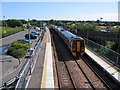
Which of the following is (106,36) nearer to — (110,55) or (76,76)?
(110,55)

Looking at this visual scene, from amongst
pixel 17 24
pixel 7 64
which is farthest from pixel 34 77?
pixel 17 24

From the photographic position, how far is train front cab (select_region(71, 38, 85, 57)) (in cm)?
2069

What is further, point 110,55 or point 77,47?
point 77,47

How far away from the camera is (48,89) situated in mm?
10414

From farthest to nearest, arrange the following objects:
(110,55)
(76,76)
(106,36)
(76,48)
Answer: (106,36), (76,48), (110,55), (76,76)

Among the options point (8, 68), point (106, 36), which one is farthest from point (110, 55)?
point (106, 36)

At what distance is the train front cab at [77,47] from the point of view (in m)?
20.7

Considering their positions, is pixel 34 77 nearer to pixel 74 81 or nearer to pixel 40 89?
pixel 40 89

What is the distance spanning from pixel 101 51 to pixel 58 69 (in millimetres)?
6704

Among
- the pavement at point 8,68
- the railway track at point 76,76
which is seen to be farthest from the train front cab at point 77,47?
the pavement at point 8,68

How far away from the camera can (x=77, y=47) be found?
20953mm

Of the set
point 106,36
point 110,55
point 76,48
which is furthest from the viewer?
point 106,36

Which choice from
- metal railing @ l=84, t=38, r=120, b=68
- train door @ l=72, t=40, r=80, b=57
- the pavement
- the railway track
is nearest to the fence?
metal railing @ l=84, t=38, r=120, b=68

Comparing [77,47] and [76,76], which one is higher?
[77,47]
